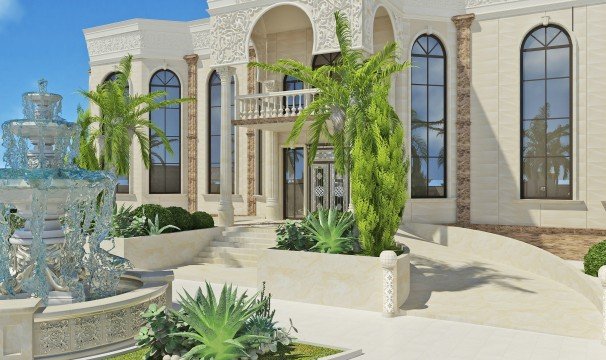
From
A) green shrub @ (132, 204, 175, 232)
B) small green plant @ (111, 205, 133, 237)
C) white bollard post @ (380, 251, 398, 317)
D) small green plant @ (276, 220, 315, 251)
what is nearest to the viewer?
white bollard post @ (380, 251, 398, 317)

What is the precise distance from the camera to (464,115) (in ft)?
69.1

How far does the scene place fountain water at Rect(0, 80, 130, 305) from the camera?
8.25 meters

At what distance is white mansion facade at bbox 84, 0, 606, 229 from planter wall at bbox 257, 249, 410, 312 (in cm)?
772

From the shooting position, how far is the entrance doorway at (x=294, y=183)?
22656 mm

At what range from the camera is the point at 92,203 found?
30.9ft

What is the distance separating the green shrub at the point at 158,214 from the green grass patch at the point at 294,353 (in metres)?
9.87

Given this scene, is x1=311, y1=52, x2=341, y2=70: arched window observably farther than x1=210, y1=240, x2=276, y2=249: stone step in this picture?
Yes

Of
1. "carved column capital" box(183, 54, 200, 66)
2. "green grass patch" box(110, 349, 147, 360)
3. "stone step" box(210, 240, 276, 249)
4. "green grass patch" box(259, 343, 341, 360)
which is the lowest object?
"green grass patch" box(259, 343, 341, 360)

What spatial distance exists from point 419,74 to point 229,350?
17530mm

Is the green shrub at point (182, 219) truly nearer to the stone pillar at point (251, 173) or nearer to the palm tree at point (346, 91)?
the palm tree at point (346, 91)

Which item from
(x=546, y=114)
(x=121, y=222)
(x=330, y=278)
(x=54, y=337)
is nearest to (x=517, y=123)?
(x=546, y=114)

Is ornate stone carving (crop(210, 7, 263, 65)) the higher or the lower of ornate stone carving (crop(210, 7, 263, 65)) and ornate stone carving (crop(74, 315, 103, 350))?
the higher

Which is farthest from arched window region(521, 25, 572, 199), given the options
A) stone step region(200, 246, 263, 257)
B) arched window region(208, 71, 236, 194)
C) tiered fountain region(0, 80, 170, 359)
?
tiered fountain region(0, 80, 170, 359)

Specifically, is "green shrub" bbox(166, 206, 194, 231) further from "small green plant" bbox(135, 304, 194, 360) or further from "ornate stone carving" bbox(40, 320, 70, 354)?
"small green plant" bbox(135, 304, 194, 360)
